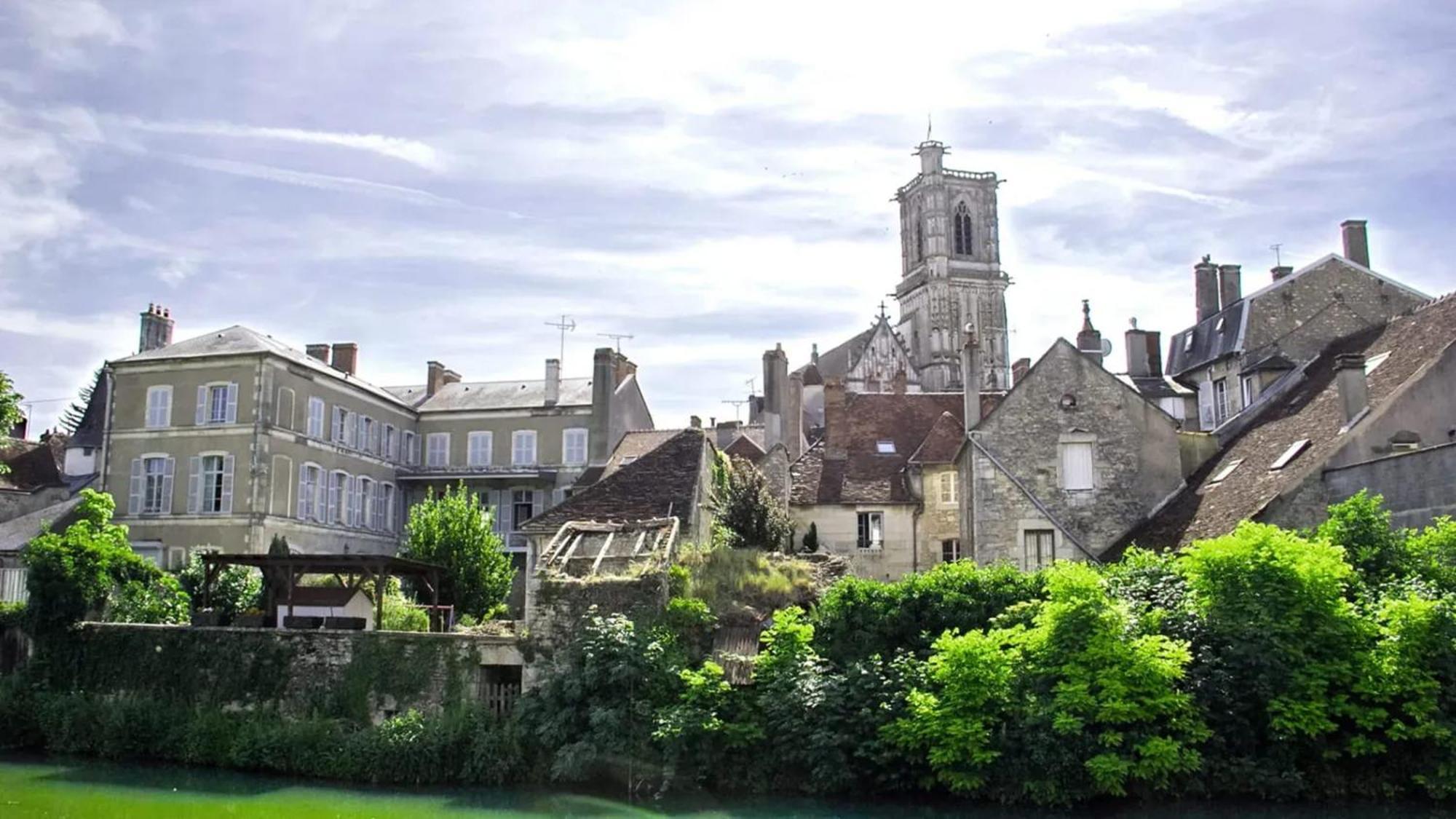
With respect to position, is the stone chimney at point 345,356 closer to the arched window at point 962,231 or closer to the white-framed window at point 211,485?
the white-framed window at point 211,485

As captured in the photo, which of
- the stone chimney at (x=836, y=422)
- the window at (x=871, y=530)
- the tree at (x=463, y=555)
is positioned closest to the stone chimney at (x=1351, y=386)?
the window at (x=871, y=530)

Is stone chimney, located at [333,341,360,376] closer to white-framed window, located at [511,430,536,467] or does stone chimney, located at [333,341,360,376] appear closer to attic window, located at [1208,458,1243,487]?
white-framed window, located at [511,430,536,467]

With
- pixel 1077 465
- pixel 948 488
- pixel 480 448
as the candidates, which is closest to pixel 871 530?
pixel 948 488

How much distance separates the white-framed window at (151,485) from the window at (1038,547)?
22.5 metres

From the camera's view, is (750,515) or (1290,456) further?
(750,515)

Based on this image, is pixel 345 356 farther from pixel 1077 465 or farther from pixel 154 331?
pixel 1077 465

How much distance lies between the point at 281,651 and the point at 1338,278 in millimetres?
24008

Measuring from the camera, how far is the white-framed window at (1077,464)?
80.1ft

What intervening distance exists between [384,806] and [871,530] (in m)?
13.1

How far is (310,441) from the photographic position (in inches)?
1355

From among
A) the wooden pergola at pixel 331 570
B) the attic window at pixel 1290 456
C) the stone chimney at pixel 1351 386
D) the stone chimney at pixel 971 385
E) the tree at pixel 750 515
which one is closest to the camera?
the stone chimney at pixel 1351 386

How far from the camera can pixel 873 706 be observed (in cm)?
1808

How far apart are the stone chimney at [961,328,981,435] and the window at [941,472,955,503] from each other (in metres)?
1.10

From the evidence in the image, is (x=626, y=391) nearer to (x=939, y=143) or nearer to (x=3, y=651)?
(x=3, y=651)
